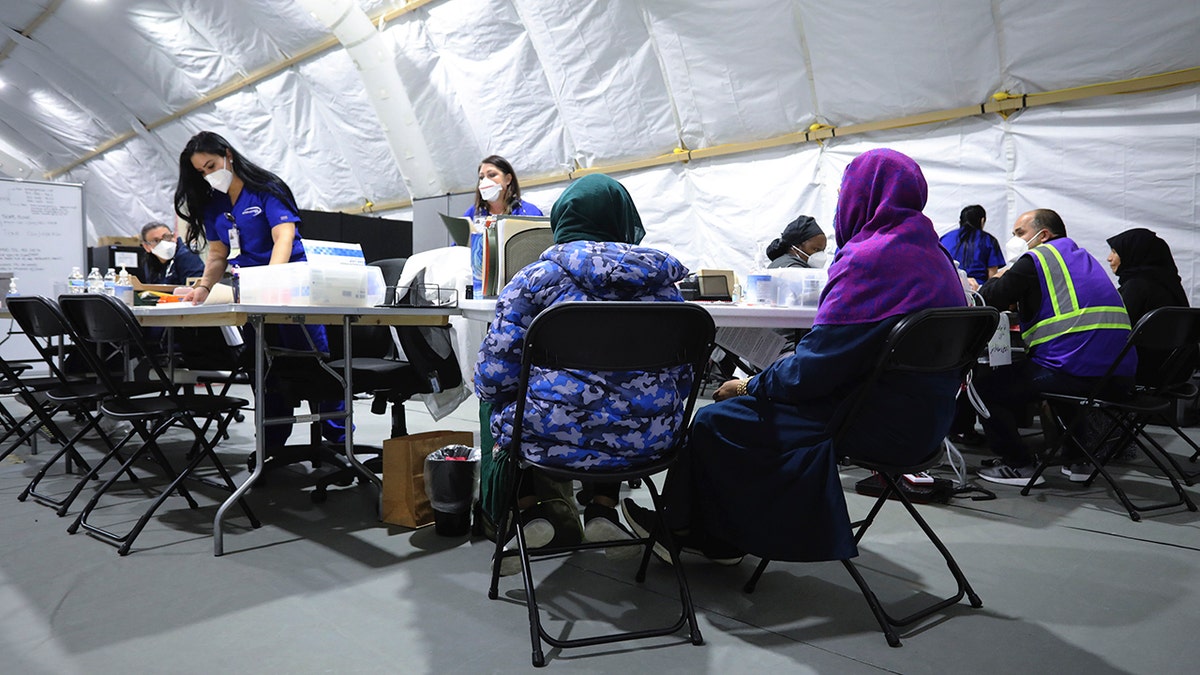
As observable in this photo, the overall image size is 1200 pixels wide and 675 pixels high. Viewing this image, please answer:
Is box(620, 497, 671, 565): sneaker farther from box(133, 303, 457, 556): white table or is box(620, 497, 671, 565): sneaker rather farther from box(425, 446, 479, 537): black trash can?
→ box(133, 303, 457, 556): white table

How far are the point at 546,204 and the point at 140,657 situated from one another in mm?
6736

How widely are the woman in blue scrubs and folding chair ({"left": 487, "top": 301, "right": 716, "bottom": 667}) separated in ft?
5.94

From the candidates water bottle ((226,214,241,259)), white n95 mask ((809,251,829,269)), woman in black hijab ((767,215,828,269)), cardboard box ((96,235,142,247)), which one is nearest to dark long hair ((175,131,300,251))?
water bottle ((226,214,241,259))

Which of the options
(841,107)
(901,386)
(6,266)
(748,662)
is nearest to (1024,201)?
(841,107)

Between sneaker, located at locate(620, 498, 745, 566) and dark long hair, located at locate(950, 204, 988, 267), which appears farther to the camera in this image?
dark long hair, located at locate(950, 204, 988, 267)

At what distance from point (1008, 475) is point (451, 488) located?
257cm

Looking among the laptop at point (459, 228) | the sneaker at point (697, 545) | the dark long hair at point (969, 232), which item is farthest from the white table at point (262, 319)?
the dark long hair at point (969, 232)

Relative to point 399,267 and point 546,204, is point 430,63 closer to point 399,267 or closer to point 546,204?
point 546,204

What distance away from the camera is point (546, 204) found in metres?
7.91

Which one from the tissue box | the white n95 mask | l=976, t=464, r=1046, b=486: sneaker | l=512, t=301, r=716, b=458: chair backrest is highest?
the white n95 mask

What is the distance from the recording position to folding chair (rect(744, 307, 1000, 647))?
1.59 meters

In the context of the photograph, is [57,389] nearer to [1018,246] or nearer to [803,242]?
[803,242]

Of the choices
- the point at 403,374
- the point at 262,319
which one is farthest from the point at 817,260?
the point at 262,319

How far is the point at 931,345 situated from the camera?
65.5 inches
